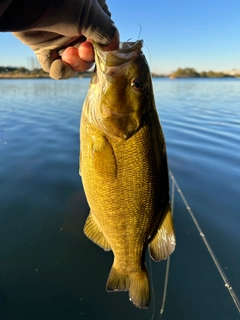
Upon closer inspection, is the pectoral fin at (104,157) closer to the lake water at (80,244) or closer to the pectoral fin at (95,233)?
the pectoral fin at (95,233)

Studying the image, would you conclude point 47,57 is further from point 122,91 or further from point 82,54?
point 122,91

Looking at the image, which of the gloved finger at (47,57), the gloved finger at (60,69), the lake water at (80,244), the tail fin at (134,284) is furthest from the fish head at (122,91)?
the lake water at (80,244)

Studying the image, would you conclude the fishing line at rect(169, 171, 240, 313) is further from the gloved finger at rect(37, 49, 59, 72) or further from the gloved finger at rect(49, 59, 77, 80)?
the gloved finger at rect(37, 49, 59, 72)

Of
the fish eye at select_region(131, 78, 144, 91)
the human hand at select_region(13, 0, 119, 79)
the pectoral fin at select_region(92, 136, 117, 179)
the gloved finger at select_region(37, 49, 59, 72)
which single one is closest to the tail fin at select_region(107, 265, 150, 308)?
the pectoral fin at select_region(92, 136, 117, 179)

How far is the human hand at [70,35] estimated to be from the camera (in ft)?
5.60

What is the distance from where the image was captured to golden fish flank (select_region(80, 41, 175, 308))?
1.68 meters

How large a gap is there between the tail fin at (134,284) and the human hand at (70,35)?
1.60 metres

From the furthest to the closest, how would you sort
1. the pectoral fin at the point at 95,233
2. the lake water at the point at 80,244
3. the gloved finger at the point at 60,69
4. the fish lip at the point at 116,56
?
the lake water at the point at 80,244 < the pectoral fin at the point at 95,233 < the gloved finger at the point at 60,69 < the fish lip at the point at 116,56

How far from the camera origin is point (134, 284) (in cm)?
200

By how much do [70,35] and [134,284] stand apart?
73.5 inches

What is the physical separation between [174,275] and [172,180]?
2668 mm

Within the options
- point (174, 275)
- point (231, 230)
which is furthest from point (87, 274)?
point (231, 230)

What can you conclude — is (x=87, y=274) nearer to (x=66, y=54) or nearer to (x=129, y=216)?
(x=129, y=216)

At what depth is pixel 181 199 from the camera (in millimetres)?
5086
